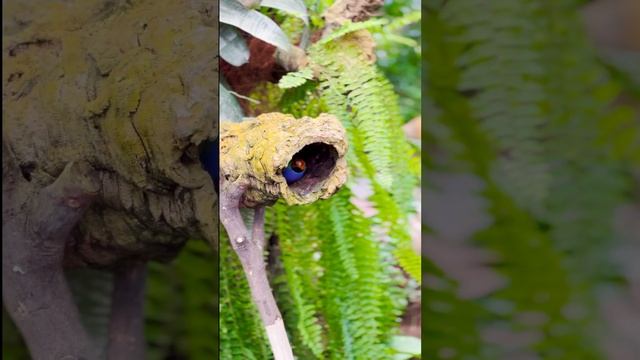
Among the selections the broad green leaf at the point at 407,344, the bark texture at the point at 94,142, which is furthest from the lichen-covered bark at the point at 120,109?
the broad green leaf at the point at 407,344

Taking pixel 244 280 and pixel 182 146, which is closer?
pixel 182 146

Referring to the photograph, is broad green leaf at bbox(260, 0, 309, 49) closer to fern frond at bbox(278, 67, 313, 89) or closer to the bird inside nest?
fern frond at bbox(278, 67, 313, 89)

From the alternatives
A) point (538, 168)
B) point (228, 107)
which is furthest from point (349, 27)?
point (538, 168)

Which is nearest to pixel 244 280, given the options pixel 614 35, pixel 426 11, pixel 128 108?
pixel 128 108

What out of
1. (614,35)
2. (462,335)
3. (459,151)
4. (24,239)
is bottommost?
(462,335)

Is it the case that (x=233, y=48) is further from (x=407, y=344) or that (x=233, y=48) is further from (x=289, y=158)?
(x=407, y=344)

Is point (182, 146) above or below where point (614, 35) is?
below

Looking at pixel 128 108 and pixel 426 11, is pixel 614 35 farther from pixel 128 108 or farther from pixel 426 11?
pixel 128 108
